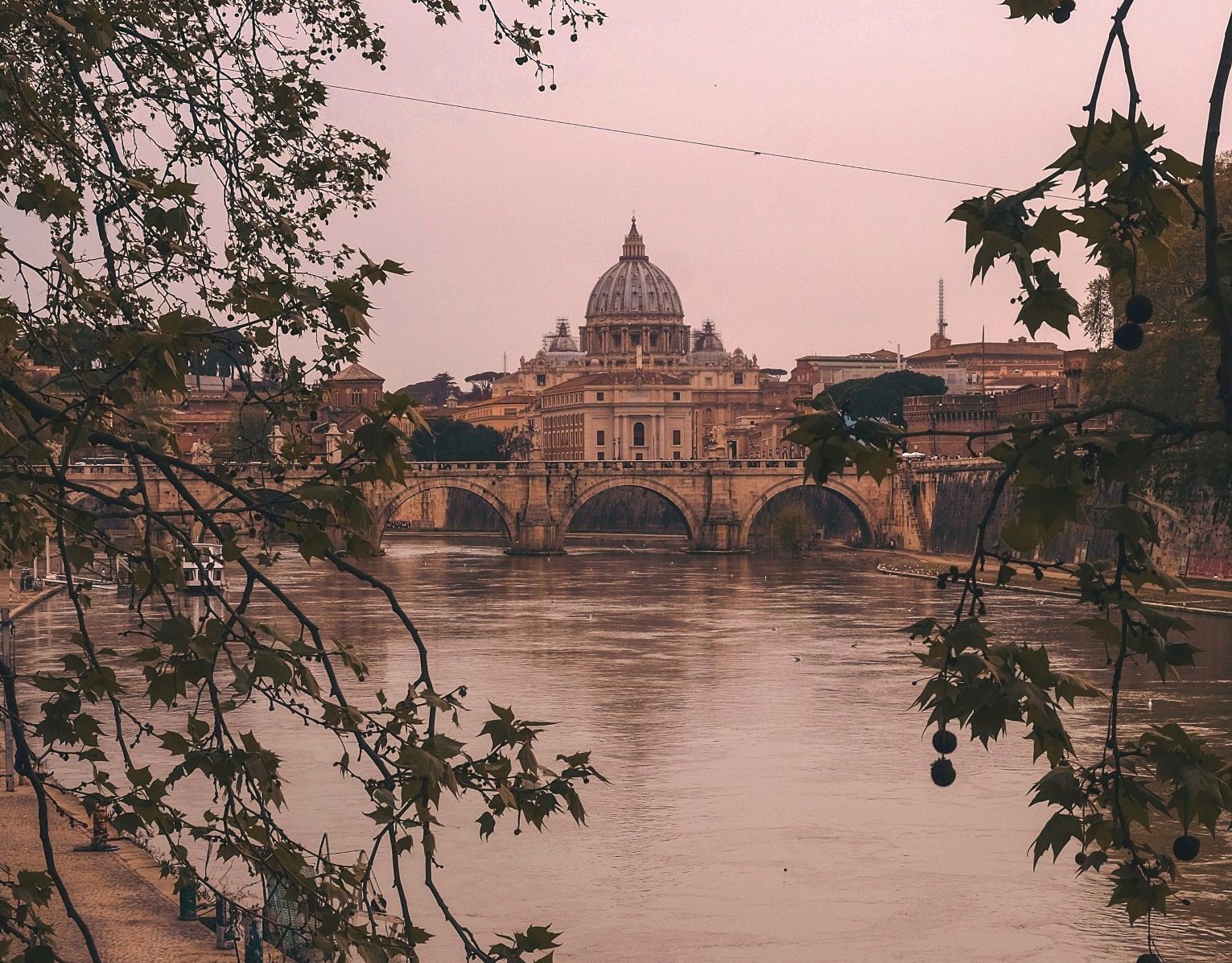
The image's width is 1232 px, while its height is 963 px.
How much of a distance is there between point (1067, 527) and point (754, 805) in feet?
54.3

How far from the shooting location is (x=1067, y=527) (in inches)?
1463

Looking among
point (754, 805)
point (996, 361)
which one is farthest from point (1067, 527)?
point (996, 361)

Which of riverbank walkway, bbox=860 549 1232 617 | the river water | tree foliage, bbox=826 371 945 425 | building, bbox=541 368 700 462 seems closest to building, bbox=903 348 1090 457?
tree foliage, bbox=826 371 945 425

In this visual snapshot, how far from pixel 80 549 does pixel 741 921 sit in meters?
12.9

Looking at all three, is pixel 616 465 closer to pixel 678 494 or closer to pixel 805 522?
pixel 678 494

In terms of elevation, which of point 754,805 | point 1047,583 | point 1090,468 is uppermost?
point 1090,468

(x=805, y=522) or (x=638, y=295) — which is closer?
(x=805, y=522)

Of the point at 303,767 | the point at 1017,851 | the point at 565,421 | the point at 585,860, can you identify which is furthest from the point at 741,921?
the point at 565,421

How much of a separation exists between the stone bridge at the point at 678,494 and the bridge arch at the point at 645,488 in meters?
0.04

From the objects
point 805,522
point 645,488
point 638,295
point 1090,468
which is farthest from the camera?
point 638,295

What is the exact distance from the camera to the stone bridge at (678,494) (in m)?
83.4

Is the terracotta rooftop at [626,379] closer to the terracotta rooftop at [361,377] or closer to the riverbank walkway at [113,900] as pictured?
the terracotta rooftop at [361,377]

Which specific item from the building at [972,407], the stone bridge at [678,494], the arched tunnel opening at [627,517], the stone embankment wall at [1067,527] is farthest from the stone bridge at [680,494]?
the arched tunnel opening at [627,517]

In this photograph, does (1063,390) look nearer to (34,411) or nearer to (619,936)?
(619,936)
